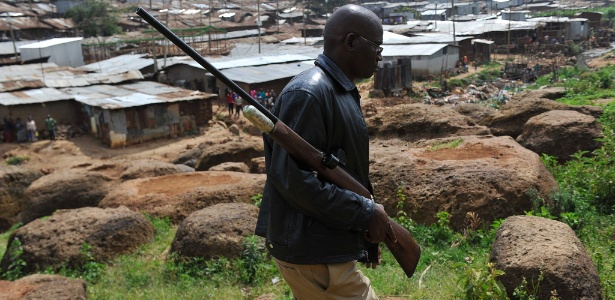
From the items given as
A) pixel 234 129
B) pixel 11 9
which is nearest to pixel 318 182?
pixel 234 129

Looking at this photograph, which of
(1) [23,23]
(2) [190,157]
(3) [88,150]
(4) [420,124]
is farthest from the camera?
(1) [23,23]

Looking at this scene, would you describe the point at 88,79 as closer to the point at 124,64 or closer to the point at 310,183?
the point at 124,64

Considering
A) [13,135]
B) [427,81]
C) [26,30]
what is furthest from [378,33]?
[26,30]

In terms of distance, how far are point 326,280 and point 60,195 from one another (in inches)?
327

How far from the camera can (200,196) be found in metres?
8.55

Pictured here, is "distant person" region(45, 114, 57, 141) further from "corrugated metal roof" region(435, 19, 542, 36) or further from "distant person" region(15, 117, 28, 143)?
"corrugated metal roof" region(435, 19, 542, 36)

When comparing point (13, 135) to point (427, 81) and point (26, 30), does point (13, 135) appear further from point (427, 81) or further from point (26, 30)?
point (26, 30)

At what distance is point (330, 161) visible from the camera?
255cm

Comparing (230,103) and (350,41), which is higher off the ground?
(350,41)

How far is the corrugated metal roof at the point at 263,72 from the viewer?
25.6m

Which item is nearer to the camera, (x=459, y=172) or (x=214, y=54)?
(x=459, y=172)

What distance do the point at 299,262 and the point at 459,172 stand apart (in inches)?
177

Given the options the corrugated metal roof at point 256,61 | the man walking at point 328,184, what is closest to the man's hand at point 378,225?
the man walking at point 328,184

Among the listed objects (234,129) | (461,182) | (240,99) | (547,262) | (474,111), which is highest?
(547,262)
